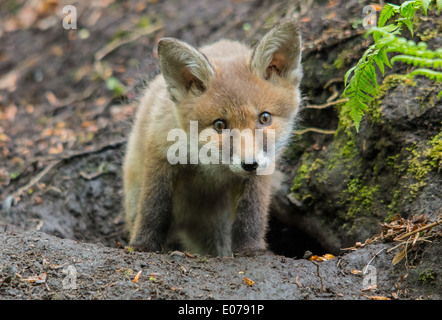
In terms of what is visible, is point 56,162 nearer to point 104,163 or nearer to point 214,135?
point 104,163

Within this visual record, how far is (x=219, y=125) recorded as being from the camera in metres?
4.55

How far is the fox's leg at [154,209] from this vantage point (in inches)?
206

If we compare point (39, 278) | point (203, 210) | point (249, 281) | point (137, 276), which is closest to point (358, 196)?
point (203, 210)

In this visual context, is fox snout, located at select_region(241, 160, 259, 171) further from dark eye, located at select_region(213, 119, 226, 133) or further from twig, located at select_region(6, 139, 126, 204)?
twig, located at select_region(6, 139, 126, 204)

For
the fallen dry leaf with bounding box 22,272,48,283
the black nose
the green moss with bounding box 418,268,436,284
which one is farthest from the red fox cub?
the green moss with bounding box 418,268,436,284

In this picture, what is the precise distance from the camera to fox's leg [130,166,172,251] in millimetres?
5234

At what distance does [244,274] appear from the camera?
4152 millimetres

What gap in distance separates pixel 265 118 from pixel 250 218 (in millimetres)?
1234

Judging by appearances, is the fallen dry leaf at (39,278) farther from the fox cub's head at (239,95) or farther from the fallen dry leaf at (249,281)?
the fox cub's head at (239,95)

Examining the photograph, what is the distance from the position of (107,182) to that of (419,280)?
16.3 feet

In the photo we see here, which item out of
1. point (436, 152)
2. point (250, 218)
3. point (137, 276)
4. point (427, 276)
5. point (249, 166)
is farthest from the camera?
point (250, 218)

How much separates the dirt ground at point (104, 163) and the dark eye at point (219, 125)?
128 cm

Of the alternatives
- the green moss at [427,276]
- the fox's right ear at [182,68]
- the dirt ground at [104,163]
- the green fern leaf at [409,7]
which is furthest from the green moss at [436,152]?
the fox's right ear at [182,68]
